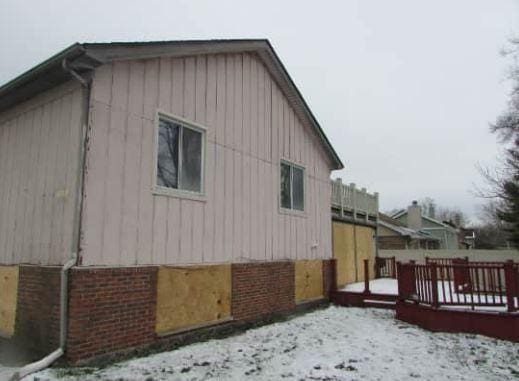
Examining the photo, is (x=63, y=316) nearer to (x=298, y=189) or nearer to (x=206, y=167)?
(x=206, y=167)

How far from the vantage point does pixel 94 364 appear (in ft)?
19.7

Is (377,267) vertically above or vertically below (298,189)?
below

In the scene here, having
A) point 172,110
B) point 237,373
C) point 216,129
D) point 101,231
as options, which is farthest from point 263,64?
point 237,373

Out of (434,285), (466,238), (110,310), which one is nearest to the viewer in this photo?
(110,310)

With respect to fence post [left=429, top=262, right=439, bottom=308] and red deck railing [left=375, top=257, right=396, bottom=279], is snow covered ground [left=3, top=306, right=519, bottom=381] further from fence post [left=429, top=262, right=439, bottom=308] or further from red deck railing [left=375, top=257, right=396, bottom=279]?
red deck railing [left=375, top=257, right=396, bottom=279]

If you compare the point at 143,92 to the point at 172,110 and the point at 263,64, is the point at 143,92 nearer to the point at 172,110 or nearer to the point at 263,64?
the point at 172,110

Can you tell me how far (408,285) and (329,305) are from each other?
3135 millimetres

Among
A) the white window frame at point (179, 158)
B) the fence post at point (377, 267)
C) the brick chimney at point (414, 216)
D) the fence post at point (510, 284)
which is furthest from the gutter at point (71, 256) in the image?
the brick chimney at point (414, 216)

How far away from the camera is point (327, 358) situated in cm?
693

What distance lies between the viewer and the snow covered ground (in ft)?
19.5

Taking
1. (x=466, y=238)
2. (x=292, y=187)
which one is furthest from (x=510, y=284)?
(x=466, y=238)

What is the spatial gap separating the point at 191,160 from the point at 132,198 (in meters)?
1.68

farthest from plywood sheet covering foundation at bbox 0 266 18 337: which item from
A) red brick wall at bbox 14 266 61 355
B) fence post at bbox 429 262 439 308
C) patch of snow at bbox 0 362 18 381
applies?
fence post at bbox 429 262 439 308

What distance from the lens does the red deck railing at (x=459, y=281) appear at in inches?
357
